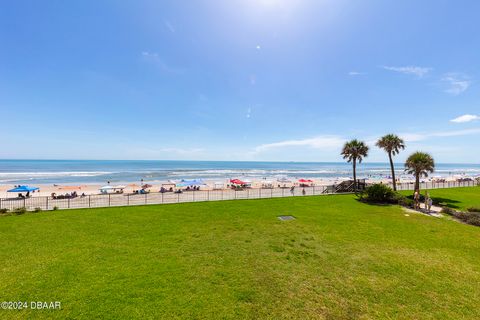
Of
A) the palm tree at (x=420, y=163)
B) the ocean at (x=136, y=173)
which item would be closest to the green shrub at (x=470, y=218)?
the palm tree at (x=420, y=163)

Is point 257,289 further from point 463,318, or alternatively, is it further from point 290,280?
point 463,318

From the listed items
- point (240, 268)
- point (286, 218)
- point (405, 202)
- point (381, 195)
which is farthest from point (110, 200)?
point (405, 202)

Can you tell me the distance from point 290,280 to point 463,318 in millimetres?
4171

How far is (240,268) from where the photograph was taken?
7.25 metres

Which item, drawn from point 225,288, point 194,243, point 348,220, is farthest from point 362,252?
point 194,243

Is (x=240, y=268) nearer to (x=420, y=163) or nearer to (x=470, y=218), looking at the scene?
(x=470, y=218)

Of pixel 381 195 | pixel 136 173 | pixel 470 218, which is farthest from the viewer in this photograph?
pixel 136 173

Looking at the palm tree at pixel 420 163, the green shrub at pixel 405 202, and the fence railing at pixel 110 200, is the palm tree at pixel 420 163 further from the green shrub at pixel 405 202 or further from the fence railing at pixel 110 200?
the fence railing at pixel 110 200

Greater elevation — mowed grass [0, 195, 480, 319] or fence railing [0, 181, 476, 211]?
mowed grass [0, 195, 480, 319]

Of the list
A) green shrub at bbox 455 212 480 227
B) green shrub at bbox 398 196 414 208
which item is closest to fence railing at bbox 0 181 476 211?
green shrub at bbox 398 196 414 208

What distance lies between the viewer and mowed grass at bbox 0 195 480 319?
530 centimetres

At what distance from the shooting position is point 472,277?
22.7ft

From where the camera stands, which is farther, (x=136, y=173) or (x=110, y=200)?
(x=136, y=173)

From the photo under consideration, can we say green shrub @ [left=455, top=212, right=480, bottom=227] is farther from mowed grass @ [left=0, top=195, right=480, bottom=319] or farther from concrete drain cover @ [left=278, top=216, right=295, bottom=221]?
concrete drain cover @ [left=278, top=216, right=295, bottom=221]
